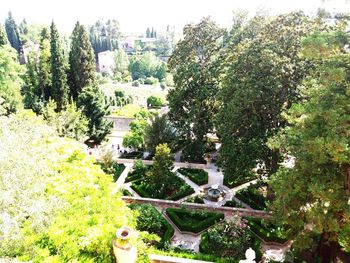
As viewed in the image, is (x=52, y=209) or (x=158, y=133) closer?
(x=52, y=209)

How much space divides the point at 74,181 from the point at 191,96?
1496 centimetres

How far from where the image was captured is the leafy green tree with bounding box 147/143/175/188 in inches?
701

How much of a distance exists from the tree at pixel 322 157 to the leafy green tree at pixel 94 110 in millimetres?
18227

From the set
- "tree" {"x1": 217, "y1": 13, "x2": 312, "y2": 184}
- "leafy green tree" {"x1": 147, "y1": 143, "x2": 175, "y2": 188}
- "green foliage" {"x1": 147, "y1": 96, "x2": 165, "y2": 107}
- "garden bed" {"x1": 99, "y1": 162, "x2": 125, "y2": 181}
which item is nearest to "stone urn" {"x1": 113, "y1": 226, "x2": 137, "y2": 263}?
"tree" {"x1": 217, "y1": 13, "x2": 312, "y2": 184}

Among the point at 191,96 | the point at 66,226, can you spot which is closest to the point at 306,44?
the point at 66,226

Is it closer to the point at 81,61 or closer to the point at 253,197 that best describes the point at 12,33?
the point at 81,61

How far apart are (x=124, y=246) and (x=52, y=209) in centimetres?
187

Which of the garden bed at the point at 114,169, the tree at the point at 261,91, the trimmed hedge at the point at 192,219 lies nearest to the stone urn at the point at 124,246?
the trimmed hedge at the point at 192,219

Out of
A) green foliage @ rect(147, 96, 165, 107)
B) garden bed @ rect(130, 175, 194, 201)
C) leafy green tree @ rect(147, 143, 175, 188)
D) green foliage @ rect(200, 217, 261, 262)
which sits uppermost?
leafy green tree @ rect(147, 143, 175, 188)

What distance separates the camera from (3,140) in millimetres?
9078

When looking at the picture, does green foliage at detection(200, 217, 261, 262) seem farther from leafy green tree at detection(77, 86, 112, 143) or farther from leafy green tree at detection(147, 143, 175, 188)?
leafy green tree at detection(77, 86, 112, 143)

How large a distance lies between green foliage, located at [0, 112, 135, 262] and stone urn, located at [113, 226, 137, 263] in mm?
344

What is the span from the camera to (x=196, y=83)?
2220cm

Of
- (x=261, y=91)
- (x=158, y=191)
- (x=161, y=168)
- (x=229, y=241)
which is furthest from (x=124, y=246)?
(x=158, y=191)
